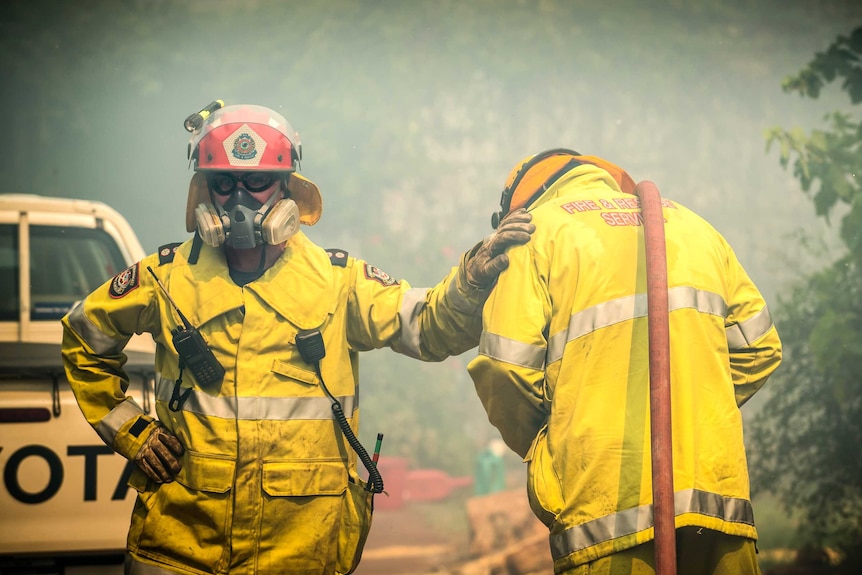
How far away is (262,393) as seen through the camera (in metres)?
3.49

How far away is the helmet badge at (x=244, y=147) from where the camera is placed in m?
3.55

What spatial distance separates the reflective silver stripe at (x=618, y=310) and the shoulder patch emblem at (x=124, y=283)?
5.27 feet

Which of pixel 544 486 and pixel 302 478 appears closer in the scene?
pixel 544 486

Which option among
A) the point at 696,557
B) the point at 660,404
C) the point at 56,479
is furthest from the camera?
the point at 56,479

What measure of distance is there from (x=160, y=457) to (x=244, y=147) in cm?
117

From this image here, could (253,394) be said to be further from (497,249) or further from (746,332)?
(746,332)

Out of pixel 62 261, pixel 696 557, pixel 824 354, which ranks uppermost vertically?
pixel 62 261

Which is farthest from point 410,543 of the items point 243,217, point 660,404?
point 660,404

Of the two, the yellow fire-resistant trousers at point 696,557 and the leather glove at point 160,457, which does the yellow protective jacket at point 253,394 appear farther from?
the yellow fire-resistant trousers at point 696,557

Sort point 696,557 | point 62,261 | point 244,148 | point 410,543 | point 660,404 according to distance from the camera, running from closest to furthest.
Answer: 1. point 660,404
2. point 696,557
3. point 244,148
4. point 62,261
5. point 410,543

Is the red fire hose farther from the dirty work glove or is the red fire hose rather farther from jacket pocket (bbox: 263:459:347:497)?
jacket pocket (bbox: 263:459:347:497)

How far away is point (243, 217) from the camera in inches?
138

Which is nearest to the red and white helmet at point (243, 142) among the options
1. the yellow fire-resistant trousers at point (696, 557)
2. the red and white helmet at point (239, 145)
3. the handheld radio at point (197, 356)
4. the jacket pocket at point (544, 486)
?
the red and white helmet at point (239, 145)

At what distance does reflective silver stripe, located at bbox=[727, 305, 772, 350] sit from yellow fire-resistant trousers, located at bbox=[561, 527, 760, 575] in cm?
68
